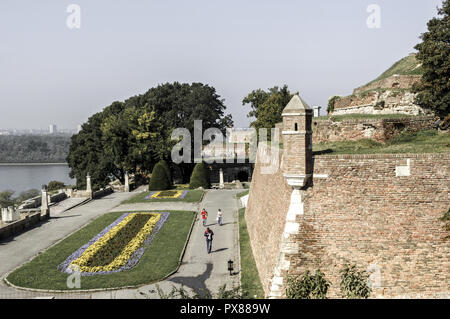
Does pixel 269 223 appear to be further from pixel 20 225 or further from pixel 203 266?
pixel 20 225

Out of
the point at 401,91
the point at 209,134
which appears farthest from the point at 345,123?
the point at 209,134

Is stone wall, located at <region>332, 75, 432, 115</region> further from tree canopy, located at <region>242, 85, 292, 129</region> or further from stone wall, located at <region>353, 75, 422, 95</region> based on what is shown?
tree canopy, located at <region>242, 85, 292, 129</region>

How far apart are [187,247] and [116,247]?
3.66m

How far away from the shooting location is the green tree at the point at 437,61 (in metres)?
16.9

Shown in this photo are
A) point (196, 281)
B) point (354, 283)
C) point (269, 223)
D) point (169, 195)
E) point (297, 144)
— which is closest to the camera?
point (354, 283)

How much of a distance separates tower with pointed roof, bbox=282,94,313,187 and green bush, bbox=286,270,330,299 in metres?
2.80

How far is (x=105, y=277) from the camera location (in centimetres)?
1503

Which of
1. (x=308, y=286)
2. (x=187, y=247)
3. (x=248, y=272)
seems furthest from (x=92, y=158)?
(x=308, y=286)

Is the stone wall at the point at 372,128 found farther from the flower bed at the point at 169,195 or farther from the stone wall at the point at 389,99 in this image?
the flower bed at the point at 169,195

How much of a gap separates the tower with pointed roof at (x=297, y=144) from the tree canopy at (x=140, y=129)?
3303 cm

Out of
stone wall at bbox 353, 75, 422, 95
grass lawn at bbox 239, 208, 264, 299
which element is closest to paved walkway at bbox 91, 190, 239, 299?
grass lawn at bbox 239, 208, 264, 299

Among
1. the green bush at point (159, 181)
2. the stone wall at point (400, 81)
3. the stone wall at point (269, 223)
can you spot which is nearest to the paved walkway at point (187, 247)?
the stone wall at point (269, 223)

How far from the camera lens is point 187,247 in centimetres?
1936
